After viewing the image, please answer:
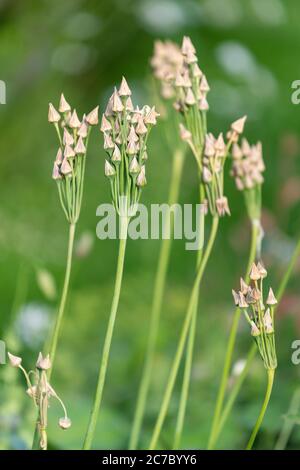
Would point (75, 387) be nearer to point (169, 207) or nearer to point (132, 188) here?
point (169, 207)

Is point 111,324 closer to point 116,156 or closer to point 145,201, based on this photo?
point 116,156

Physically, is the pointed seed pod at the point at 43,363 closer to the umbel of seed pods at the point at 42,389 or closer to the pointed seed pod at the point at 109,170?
the umbel of seed pods at the point at 42,389

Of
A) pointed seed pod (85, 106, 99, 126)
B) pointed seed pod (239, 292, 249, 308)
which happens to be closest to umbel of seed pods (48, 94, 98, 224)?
pointed seed pod (85, 106, 99, 126)

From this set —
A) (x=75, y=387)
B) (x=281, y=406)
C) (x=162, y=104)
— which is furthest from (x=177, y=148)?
(x=75, y=387)

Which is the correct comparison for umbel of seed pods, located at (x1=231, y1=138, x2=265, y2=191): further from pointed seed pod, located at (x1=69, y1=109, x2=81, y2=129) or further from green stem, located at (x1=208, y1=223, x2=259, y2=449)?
pointed seed pod, located at (x1=69, y1=109, x2=81, y2=129)

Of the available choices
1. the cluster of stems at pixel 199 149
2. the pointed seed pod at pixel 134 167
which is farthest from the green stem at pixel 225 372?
the pointed seed pod at pixel 134 167

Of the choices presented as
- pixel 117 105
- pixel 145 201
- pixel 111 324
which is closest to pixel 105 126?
pixel 117 105

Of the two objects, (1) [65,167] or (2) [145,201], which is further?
(2) [145,201]
